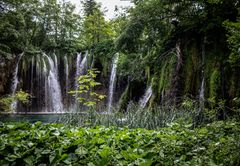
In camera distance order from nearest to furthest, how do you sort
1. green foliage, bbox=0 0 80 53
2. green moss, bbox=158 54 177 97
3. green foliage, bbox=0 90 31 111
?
green moss, bbox=158 54 177 97, green foliage, bbox=0 90 31 111, green foliage, bbox=0 0 80 53

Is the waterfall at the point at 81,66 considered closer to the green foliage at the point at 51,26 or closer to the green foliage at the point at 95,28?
the green foliage at the point at 51,26

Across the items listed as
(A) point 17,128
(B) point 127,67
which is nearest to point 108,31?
(B) point 127,67

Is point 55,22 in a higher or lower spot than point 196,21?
higher

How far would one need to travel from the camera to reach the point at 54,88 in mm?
17625

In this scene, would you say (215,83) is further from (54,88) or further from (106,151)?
(54,88)

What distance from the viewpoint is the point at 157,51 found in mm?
8016

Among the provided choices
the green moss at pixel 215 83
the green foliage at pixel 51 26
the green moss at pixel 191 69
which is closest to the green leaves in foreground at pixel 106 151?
the green moss at pixel 215 83

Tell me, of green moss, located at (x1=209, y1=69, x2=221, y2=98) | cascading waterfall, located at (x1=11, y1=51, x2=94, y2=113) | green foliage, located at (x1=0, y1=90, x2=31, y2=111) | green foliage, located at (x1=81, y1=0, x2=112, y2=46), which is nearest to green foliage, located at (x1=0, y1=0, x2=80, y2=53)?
green foliage, located at (x1=81, y1=0, x2=112, y2=46)

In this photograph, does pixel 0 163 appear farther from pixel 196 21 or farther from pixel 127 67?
pixel 127 67

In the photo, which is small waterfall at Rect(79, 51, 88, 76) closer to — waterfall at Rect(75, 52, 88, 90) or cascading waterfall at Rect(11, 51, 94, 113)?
waterfall at Rect(75, 52, 88, 90)

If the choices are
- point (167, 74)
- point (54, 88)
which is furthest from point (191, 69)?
point (54, 88)

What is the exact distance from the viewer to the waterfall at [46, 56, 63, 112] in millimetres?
17359

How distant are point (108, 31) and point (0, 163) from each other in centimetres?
2059

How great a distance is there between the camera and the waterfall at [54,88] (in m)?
17.4
